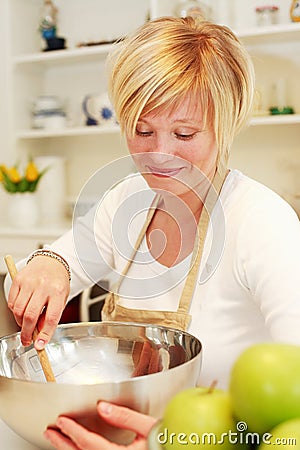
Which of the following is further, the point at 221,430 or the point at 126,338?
the point at 126,338

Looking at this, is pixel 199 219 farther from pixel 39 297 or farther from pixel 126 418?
pixel 126 418

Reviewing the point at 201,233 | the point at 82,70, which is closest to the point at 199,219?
the point at 201,233

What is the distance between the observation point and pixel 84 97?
324cm

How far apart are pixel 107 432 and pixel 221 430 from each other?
0.16 metres

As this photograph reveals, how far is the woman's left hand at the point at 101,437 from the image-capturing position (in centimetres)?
49

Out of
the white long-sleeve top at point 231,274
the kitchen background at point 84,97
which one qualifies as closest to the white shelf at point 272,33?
the kitchen background at point 84,97

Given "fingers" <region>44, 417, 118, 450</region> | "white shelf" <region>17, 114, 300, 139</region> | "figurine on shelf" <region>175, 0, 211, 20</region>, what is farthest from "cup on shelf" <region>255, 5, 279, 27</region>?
"fingers" <region>44, 417, 118, 450</region>

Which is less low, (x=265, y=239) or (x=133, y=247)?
(x=265, y=239)

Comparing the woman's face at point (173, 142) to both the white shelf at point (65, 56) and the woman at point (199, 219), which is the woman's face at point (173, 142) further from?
the white shelf at point (65, 56)

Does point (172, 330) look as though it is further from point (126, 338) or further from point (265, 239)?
point (265, 239)

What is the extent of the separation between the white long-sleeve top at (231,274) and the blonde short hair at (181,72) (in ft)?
0.49

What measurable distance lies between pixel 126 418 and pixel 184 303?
0.60 m

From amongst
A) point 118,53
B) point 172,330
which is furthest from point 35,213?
point 172,330

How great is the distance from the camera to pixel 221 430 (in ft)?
1.45
